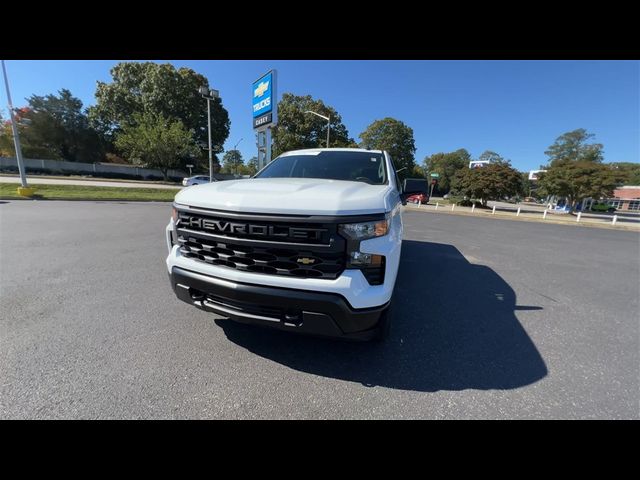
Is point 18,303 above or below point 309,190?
below

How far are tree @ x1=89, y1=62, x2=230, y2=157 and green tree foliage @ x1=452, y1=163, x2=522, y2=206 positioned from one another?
39608mm

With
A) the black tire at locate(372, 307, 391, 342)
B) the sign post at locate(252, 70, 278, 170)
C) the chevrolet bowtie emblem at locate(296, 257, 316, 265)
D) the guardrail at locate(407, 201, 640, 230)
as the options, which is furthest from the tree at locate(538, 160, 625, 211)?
the chevrolet bowtie emblem at locate(296, 257, 316, 265)

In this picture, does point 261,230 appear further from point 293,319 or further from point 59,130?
point 59,130

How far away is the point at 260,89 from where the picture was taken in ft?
44.6

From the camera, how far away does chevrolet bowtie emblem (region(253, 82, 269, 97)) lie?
13.2 meters

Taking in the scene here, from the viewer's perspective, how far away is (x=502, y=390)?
2053mm

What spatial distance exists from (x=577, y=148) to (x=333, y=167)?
8086 centimetres

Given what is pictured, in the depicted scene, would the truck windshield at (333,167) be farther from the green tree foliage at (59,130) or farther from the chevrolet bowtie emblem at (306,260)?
the green tree foliage at (59,130)

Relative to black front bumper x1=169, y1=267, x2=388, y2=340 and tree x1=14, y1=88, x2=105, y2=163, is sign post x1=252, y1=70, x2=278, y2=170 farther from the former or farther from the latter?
tree x1=14, y1=88, x2=105, y2=163

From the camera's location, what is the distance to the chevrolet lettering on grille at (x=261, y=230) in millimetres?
1810
